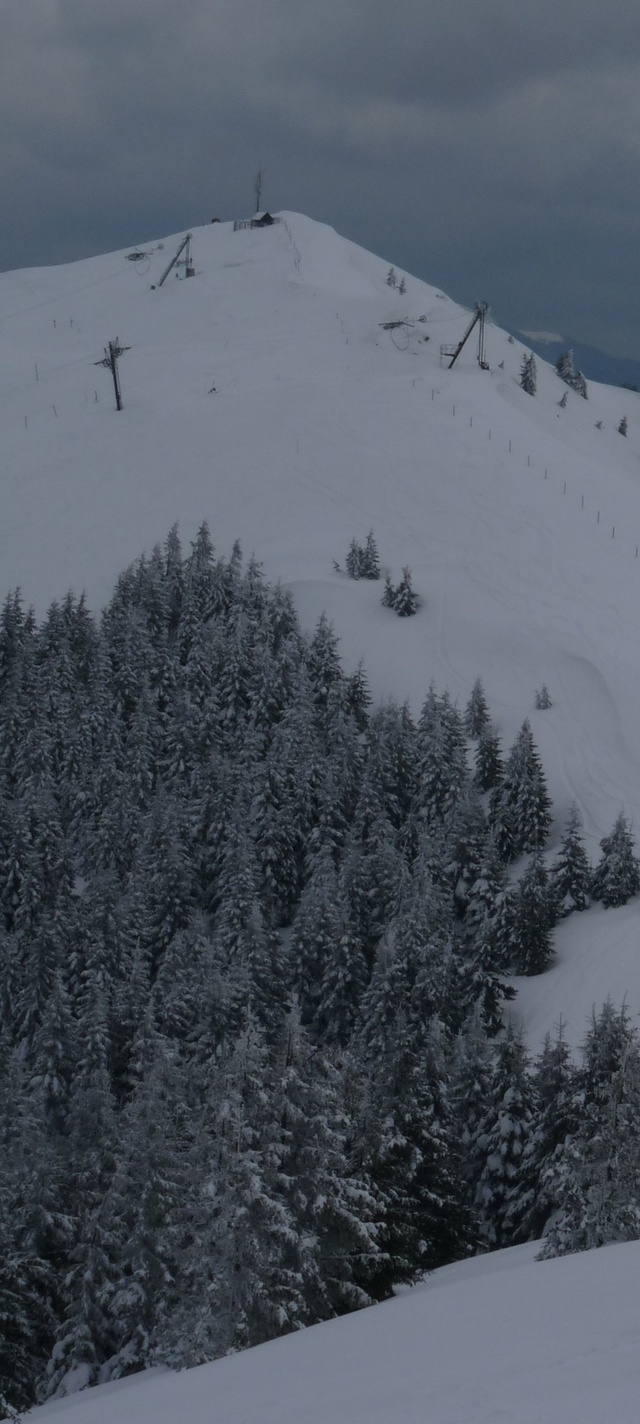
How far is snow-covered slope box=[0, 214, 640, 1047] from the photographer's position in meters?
55.9

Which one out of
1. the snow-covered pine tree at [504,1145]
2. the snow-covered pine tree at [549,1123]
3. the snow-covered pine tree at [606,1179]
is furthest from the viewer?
the snow-covered pine tree at [504,1145]

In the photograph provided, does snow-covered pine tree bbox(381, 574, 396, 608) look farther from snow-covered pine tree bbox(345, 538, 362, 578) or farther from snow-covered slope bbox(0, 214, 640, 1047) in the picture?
snow-covered pine tree bbox(345, 538, 362, 578)

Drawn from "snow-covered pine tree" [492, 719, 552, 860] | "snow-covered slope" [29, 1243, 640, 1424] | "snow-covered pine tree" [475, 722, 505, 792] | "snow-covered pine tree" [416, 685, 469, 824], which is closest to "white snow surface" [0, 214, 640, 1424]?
"snow-covered slope" [29, 1243, 640, 1424]

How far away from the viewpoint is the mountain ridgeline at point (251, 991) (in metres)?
19.9

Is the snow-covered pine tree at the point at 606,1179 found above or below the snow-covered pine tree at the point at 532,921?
below

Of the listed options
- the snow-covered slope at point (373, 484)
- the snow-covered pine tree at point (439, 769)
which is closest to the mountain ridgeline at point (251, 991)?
the snow-covered pine tree at point (439, 769)

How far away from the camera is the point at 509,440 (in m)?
83.4

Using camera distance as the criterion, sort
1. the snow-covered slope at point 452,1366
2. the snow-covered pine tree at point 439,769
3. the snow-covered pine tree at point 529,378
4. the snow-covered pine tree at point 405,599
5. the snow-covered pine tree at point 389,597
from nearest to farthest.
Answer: the snow-covered slope at point 452,1366
the snow-covered pine tree at point 439,769
the snow-covered pine tree at point 405,599
the snow-covered pine tree at point 389,597
the snow-covered pine tree at point 529,378

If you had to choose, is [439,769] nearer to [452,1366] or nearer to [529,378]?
[452,1366]

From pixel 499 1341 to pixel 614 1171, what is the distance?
6.63 metres

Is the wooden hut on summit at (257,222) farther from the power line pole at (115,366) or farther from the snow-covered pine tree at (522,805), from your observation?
the snow-covered pine tree at (522,805)

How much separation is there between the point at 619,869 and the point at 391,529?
35.3 m

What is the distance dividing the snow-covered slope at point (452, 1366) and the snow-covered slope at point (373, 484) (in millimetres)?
23099

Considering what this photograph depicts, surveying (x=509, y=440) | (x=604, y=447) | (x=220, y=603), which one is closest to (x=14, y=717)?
(x=220, y=603)
